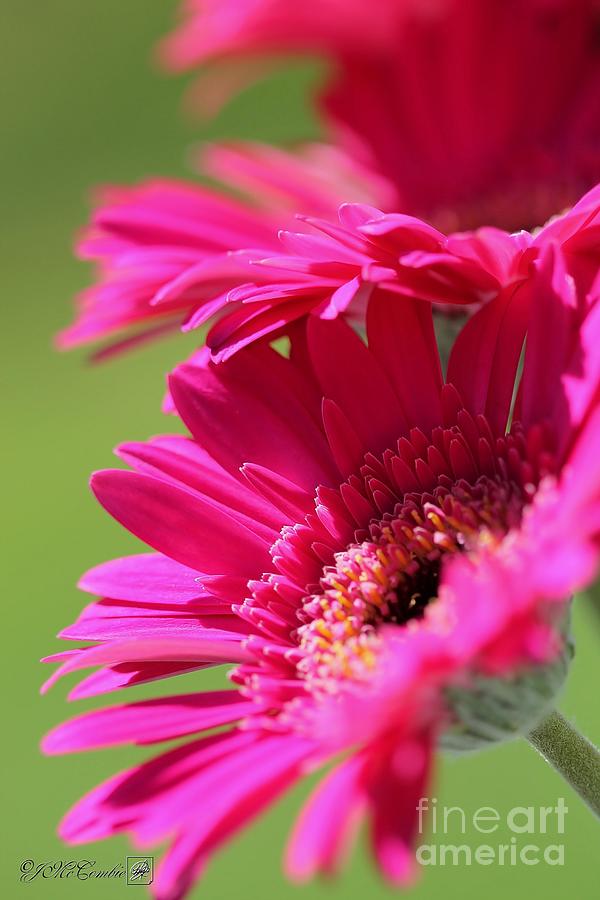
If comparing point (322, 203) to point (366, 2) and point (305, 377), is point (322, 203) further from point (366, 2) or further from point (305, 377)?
point (305, 377)

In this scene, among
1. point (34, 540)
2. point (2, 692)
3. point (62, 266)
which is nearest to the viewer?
point (2, 692)

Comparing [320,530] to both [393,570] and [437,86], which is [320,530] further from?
[437,86]

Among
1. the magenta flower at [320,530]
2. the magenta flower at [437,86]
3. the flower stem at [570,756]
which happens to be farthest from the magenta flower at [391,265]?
the magenta flower at [437,86]

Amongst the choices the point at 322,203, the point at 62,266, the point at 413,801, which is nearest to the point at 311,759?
the point at 413,801

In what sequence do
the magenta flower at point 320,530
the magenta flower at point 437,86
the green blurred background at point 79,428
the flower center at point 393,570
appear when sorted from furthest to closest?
1. the green blurred background at point 79,428
2. the magenta flower at point 437,86
3. the flower center at point 393,570
4. the magenta flower at point 320,530

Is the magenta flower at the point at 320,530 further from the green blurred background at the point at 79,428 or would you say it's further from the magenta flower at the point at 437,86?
the magenta flower at the point at 437,86
